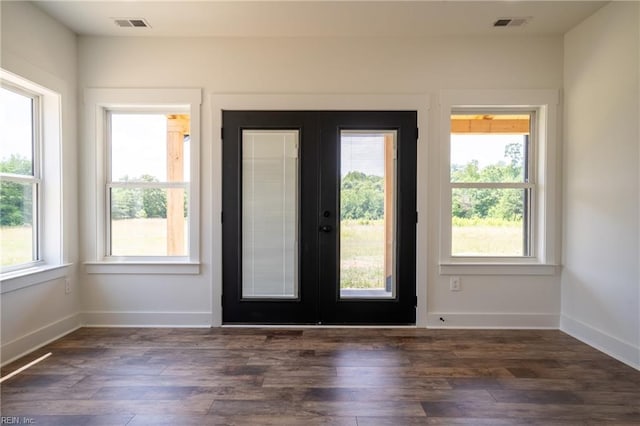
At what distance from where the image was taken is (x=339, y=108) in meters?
3.24

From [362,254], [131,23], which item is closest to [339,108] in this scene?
[362,254]

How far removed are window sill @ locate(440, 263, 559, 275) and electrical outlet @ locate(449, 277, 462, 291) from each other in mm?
58

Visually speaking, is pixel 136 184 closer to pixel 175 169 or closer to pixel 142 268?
pixel 175 169

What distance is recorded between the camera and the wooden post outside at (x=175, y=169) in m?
3.38

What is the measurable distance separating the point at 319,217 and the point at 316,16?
1.70 meters

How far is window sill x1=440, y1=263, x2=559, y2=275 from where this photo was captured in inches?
129

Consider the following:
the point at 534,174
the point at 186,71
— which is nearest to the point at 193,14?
the point at 186,71

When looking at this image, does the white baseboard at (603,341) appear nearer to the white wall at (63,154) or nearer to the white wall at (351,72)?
the white wall at (351,72)

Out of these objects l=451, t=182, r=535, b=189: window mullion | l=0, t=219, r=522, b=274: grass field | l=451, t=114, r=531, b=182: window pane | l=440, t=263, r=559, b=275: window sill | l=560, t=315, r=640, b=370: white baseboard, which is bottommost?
l=560, t=315, r=640, b=370: white baseboard

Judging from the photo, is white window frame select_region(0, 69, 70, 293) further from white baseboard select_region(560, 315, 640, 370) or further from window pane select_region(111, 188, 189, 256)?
white baseboard select_region(560, 315, 640, 370)

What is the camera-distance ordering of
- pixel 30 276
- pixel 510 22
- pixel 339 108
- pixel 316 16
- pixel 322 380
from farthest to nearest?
pixel 339 108 → pixel 510 22 → pixel 316 16 → pixel 30 276 → pixel 322 380

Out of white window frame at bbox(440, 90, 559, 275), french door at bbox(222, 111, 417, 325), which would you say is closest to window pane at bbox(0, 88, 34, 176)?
french door at bbox(222, 111, 417, 325)

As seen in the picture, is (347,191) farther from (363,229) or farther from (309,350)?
(309,350)

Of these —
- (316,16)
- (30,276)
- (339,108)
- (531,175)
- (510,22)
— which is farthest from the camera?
(531,175)
